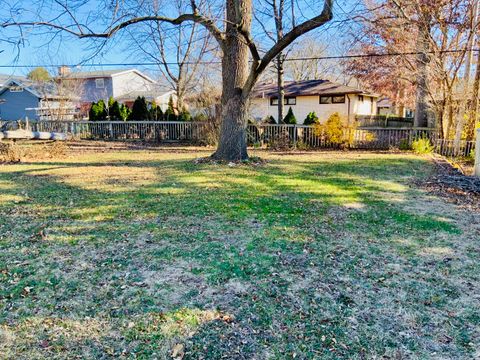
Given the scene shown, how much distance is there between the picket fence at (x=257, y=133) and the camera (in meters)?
14.7

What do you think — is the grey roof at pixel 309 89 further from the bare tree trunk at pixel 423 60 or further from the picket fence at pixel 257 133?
the bare tree trunk at pixel 423 60

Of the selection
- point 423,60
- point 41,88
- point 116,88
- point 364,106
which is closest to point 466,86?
point 423,60

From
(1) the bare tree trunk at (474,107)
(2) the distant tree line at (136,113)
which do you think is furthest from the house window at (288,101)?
(1) the bare tree trunk at (474,107)

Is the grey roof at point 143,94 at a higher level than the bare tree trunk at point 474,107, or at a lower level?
higher

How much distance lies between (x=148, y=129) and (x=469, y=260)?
683 inches

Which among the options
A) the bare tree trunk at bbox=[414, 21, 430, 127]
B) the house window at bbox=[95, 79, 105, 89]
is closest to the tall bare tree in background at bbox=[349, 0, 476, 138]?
the bare tree trunk at bbox=[414, 21, 430, 127]

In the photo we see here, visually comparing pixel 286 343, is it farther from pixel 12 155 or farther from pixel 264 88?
pixel 264 88

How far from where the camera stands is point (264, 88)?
1181 inches

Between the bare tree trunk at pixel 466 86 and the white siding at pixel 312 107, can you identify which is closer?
the bare tree trunk at pixel 466 86

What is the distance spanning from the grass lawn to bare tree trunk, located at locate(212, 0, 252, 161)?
4.14 meters

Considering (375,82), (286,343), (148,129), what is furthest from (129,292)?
(375,82)

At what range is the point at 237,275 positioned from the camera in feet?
11.0

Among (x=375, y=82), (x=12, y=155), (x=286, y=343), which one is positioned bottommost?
(x=286, y=343)

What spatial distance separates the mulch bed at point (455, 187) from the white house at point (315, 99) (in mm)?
17466
